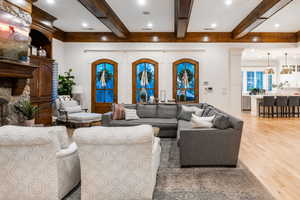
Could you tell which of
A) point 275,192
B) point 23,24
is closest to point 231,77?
point 275,192

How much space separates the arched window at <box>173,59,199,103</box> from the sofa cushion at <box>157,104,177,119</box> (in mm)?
2110

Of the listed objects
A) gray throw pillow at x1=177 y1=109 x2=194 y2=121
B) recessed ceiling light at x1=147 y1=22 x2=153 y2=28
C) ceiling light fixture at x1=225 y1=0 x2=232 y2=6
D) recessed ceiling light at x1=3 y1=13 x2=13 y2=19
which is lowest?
gray throw pillow at x1=177 y1=109 x2=194 y2=121

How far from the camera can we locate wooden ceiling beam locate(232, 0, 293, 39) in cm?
475

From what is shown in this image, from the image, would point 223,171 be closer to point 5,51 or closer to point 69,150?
point 69,150

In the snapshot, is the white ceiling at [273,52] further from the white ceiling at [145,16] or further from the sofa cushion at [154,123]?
the sofa cushion at [154,123]

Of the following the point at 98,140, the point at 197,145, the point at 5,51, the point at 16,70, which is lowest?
the point at 197,145

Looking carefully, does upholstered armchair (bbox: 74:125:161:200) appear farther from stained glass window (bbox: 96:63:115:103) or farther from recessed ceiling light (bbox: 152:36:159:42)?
recessed ceiling light (bbox: 152:36:159:42)

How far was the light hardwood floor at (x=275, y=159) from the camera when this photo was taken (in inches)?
111

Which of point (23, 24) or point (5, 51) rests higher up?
point (23, 24)

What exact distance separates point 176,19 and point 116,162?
4.77 m

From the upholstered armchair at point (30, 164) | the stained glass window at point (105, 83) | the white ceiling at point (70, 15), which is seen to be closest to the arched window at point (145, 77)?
the stained glass window at point (105, 83)

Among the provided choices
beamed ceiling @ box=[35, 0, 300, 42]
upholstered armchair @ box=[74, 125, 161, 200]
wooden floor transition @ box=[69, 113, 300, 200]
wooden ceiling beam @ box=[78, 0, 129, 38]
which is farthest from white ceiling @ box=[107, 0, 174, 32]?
upholstered armchair @ box=[74, 125, 161, 200]

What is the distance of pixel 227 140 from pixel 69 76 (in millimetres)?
6188

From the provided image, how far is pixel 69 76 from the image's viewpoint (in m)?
7.97
